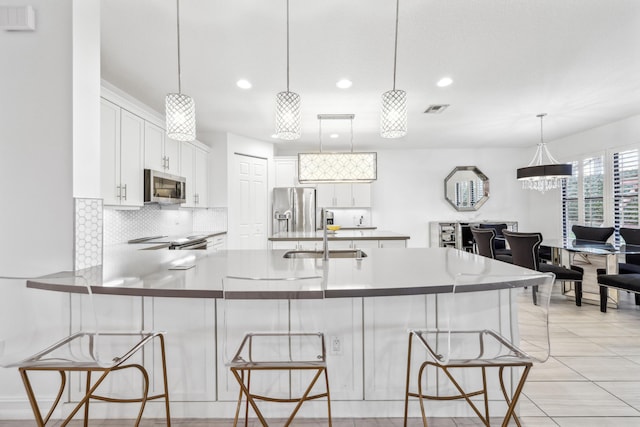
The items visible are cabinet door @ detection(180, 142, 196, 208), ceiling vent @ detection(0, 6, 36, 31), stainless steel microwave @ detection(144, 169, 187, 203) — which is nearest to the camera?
ceiling vent @ detection(0, 6, 36, 31)

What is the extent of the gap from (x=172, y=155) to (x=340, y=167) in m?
2.25

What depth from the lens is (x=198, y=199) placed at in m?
5.25

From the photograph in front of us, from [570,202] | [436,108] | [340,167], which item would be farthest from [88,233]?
[570,202]

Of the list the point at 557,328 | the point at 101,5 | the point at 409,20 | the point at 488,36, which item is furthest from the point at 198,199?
the point at 557,328

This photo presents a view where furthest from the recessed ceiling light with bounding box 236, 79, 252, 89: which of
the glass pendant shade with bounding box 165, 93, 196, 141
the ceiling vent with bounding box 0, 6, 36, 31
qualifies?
the ceiling vent with bounding box 0, 6, 36, 31

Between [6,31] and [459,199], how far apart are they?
7.09 metres

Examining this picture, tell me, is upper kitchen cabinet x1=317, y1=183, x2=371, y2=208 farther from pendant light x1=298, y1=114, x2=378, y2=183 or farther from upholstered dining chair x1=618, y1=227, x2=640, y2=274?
upholstered dining chair x1=618, y1=227, x2=640, y2=274

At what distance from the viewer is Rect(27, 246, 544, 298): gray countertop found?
135 cm

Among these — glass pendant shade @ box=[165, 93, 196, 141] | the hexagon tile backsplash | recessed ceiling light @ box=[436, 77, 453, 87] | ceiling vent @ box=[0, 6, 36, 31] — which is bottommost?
the hexagon tile backsplash

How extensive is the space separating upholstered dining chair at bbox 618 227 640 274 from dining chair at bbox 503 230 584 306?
457 millimetres

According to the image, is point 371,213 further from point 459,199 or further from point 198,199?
point 198,199

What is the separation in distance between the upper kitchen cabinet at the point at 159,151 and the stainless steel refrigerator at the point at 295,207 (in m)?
2.22

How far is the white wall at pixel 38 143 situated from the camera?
1.83 m

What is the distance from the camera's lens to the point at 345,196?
6836 mm
